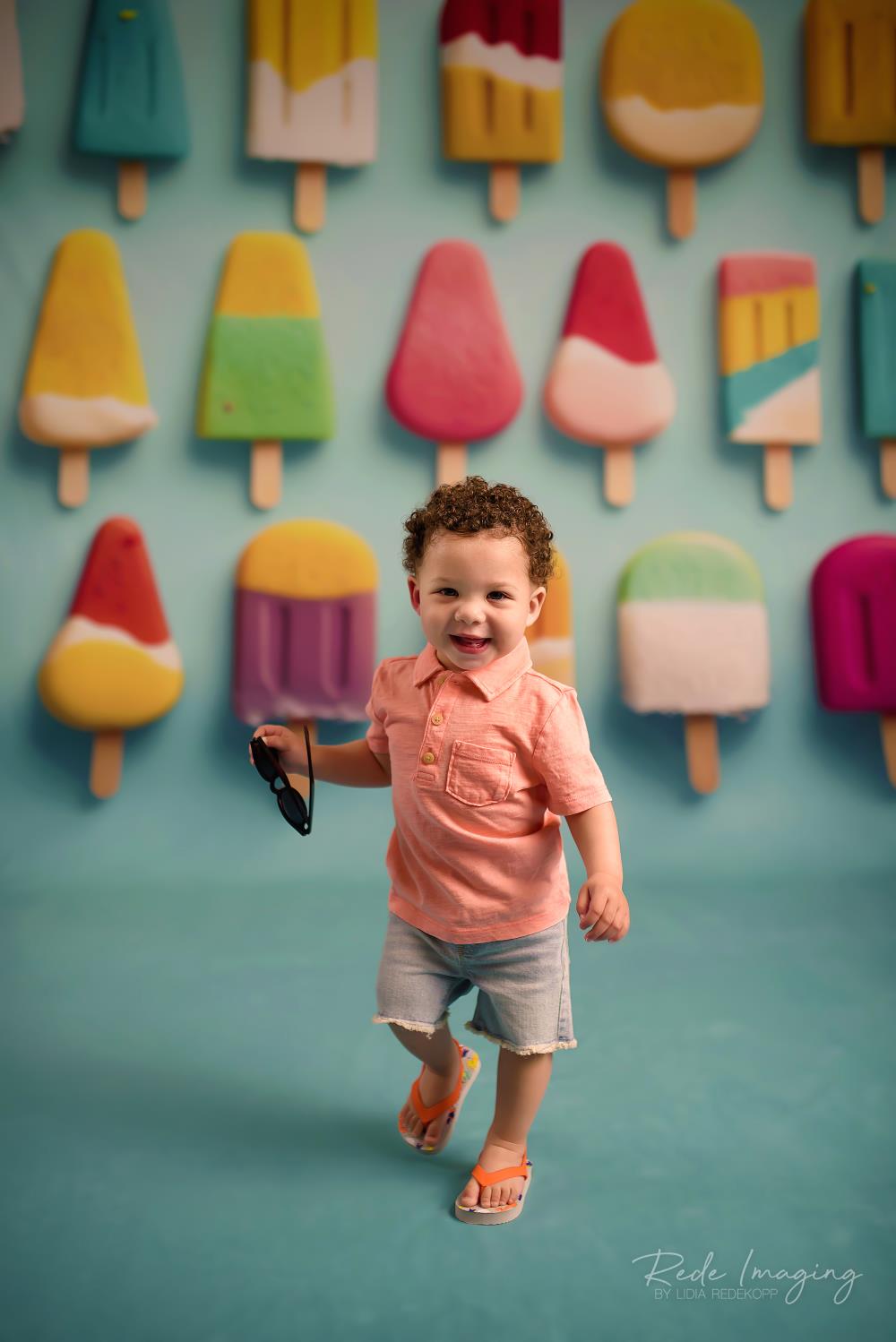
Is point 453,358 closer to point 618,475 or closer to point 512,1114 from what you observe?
point 618,475

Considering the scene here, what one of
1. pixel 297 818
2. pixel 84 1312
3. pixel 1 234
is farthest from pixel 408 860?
pixel 1 234

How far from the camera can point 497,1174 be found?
1033 millimetres

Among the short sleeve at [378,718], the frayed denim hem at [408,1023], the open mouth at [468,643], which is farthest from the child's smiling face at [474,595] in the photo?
the frayed denim hem at [408,1023]

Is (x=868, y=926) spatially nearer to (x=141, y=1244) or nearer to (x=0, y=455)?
(x=141, y=1244)

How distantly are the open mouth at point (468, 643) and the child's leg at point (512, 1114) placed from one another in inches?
14.9

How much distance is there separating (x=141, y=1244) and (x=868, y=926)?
3.79ft

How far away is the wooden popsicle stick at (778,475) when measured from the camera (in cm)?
187

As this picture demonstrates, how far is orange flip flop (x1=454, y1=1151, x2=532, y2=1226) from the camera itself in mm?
1012

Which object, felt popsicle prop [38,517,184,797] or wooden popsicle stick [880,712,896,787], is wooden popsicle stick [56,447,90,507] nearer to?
felt popsicle prop [38,517,184,797]

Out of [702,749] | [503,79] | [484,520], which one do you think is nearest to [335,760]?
[484,520]

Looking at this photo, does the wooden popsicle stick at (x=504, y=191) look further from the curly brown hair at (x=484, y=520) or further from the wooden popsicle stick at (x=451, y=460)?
the curly brown hair at (x=484, y=520)

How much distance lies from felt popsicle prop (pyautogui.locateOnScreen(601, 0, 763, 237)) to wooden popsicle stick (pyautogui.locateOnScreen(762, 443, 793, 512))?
0.47 m

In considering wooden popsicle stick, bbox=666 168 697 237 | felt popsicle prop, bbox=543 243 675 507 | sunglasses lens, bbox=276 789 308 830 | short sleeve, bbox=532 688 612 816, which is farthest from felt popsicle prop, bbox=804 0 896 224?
sunglasses lens, bbox=276 789 308 830

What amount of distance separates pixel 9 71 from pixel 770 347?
126 centimetres
